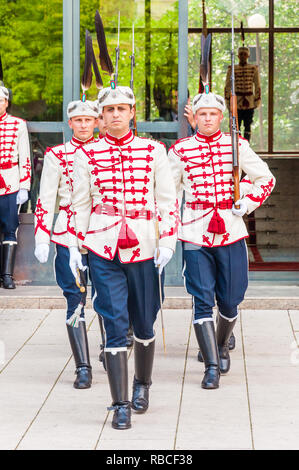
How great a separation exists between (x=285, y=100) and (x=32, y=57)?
10.4 meters

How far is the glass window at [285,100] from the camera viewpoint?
1925cm

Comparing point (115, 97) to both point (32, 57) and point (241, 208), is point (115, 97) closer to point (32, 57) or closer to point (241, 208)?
point (241, 208)

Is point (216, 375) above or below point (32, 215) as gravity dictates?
below

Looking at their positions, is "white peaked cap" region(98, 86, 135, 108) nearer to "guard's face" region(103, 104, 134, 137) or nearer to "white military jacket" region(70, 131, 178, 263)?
"guard's face" region(103, 104, 134, 137)

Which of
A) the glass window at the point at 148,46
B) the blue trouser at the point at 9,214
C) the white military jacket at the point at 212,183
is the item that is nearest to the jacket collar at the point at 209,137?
the white military jacket at the point at 212,183

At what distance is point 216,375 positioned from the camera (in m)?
6.54

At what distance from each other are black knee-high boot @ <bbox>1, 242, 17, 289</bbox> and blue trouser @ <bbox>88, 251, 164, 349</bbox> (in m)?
3.85

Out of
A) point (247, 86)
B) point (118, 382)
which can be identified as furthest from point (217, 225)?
point (247, 86)

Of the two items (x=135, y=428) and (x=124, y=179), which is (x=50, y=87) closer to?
(x=124, y=179)

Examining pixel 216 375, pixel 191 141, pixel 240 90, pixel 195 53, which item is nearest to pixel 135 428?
pixel 216 375

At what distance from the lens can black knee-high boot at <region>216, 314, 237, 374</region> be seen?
6923mm

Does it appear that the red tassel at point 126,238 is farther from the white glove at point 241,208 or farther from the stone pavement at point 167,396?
the white glove at point 241,208

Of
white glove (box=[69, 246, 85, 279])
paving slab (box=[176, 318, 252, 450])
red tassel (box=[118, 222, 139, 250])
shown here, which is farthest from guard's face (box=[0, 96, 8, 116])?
red tassel (box=[118, 222, 139, 250])
